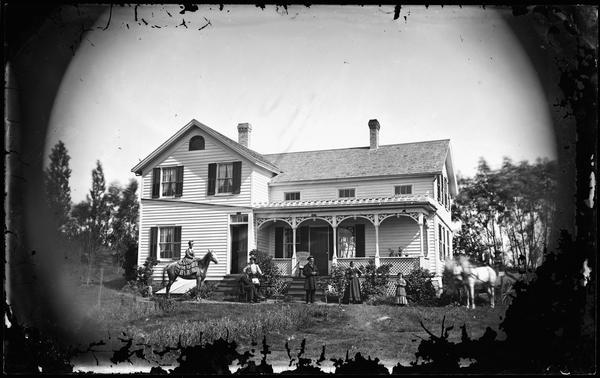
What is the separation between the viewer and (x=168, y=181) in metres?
3.26

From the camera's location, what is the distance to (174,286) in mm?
3064

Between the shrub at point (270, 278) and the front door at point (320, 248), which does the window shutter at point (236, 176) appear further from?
the front door at point (320, 248)

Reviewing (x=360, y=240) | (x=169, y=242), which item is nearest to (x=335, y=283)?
(x=360, y=240)

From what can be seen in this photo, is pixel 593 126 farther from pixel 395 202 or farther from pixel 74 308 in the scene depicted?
pixel 74 308

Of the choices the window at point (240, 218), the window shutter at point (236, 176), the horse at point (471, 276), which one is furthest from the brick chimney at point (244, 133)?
the horse at point (471, 276)

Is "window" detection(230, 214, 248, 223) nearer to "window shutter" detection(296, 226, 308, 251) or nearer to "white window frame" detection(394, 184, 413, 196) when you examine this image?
"window shutter" detection(296, 226, 308, 251)

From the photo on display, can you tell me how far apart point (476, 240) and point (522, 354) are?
2.57 feet

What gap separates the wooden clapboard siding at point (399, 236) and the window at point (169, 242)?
4.95 feet

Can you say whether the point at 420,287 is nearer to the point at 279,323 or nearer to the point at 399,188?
the point at 399,188

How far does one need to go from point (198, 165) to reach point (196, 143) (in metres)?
0.22

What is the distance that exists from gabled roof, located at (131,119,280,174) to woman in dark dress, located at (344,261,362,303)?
881mm

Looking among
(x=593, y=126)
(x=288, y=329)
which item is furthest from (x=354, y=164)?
(x=593, y=126)

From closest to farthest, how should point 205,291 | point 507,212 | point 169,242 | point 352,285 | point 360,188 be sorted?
point 507,212 < point 169,242 < point 205,291 < point 352,285 < point 360,188

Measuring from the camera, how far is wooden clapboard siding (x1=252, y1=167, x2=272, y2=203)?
3.24 meters
